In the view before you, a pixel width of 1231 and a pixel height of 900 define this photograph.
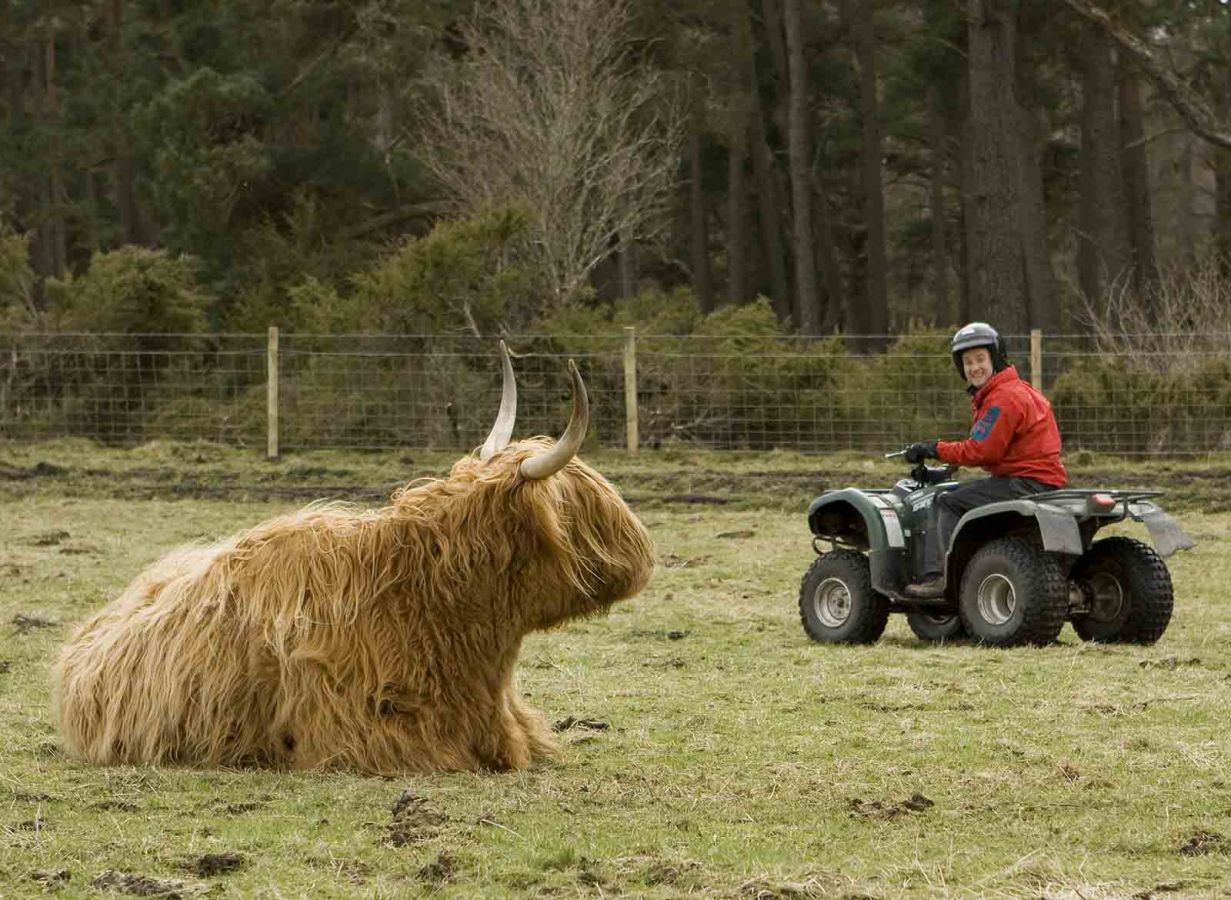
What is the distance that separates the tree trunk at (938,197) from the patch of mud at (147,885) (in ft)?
118

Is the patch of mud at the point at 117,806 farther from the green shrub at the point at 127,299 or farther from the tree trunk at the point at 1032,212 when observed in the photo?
the tree trunk at the point at 1032,212

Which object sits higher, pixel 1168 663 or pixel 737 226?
pixel 737 226

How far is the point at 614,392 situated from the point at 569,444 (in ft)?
50.0

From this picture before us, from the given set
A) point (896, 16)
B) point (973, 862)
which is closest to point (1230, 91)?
point (896, 16)

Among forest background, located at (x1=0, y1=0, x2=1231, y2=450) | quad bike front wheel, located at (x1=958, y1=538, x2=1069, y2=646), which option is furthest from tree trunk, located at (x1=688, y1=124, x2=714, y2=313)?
quad bike front wheel, located at (x1=958, y1=538, x2=1069, y2=646)

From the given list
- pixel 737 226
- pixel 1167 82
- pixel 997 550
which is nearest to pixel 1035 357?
pixel 1167 82

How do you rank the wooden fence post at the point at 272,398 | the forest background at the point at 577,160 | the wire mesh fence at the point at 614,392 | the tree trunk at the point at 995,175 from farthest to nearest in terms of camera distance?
the tree trunk at the point at 995,175, the forest background at the point at 577,160, the wooden fence post at the point at 272,398, the wire mesh fence at the point at 614,392

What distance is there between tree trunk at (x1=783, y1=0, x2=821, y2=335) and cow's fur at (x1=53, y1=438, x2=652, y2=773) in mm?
28423

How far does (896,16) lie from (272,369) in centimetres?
2357

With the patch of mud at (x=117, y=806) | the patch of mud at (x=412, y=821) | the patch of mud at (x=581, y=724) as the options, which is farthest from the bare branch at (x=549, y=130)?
the patch of mud at (x=412, y=821)

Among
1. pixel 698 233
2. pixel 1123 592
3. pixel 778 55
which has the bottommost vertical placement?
pixel 1123 592

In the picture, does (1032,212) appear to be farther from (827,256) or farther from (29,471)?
(29,471)

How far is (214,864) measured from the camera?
4688mm

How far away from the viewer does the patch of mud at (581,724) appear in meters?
7.05
